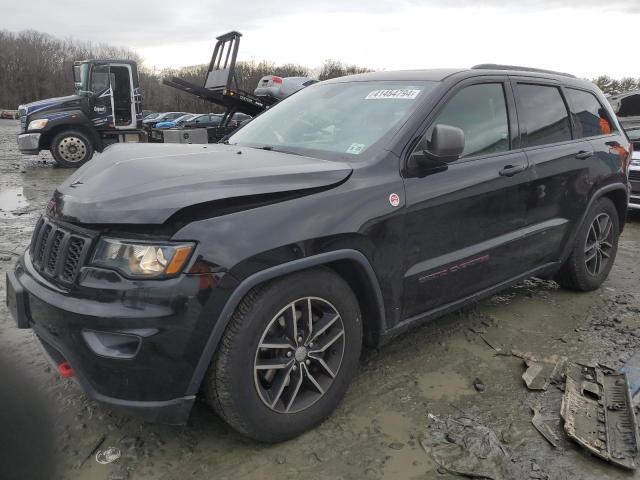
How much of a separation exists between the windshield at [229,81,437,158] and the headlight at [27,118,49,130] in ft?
34.2

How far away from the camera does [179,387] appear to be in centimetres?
212

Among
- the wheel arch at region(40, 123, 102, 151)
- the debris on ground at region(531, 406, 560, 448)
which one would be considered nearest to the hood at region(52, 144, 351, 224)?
the debris on ground at region(531, 406, 560, 448)

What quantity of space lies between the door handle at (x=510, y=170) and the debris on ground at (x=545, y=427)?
1.41 meters

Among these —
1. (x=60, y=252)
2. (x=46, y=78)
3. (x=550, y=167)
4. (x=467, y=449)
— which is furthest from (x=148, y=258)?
(x=46, y=78)

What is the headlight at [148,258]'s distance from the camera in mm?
2041

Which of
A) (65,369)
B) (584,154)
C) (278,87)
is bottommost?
(65,369)

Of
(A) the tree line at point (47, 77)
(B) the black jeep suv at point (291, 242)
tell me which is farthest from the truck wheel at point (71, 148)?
(A) the tree line at point (47, 77)

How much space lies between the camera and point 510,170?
10.9 feet

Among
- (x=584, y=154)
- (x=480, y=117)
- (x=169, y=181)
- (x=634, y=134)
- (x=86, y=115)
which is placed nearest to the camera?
(x=169, y=181)

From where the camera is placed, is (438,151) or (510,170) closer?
(438,151)

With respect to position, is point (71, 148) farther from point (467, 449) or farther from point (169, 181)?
point (467, 449)

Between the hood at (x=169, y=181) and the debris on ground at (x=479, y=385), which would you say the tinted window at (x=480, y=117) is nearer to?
the hood at (x=169, y=181)

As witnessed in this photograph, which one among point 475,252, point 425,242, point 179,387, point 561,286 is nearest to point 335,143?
point 425,242

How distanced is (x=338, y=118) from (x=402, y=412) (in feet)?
5.80
